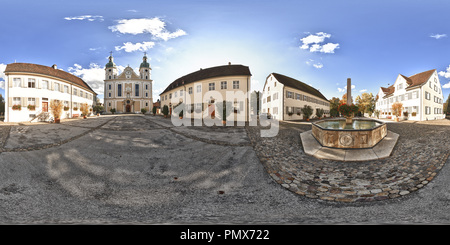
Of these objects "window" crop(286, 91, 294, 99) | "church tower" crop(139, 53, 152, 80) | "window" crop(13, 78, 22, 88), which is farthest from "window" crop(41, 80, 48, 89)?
"window" crop(286, 91, 294, 99)

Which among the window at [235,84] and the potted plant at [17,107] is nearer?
the potted plant at [17,107]

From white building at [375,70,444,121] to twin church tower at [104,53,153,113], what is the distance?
167 ft

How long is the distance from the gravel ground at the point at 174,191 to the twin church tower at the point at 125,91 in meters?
42.9

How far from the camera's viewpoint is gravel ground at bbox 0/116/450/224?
3734 mm

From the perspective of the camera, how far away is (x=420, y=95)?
26.5 meters

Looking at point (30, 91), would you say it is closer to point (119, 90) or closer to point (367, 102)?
point (119, 90)

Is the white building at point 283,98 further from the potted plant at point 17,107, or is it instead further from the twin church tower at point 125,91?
the twin church tower at point 125,91

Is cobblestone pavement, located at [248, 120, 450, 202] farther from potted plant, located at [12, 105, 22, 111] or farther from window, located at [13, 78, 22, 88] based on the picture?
window, located at [13, 78, 22, 88]

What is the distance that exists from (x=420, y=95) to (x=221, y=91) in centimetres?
2815

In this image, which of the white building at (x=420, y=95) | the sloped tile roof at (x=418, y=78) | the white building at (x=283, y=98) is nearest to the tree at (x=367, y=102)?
the white building at (x=420, y=95)

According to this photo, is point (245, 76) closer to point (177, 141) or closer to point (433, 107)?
point (177, 141)

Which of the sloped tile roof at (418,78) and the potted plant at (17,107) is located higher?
the sloped tile roof at (418,78)

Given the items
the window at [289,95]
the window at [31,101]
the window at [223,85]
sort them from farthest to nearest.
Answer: the window at [289,95]
the window at [223,85]
the window at [31,101]

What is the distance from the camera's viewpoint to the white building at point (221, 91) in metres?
25.1
